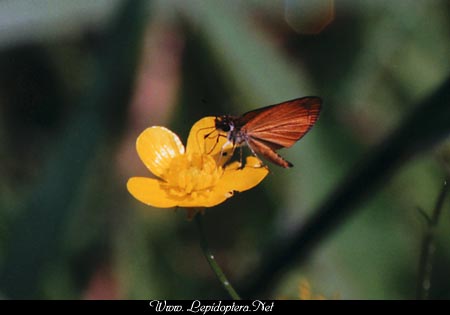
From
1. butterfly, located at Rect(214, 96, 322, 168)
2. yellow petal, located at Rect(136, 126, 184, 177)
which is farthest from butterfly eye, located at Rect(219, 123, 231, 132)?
yellow petal, located at Rect(136, 126, 184, 177)

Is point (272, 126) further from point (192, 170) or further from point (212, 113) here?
point (212, 113)

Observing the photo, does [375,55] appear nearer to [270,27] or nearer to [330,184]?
[270,27]

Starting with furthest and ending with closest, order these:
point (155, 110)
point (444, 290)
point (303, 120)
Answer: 1. point (155, 110)
2. point (444, 290)
3. point (303, 120)

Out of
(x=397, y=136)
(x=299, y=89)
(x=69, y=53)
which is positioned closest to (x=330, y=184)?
(x=299, y=89)

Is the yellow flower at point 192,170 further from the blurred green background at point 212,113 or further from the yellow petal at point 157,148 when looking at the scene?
the blurred green background at point 212,113

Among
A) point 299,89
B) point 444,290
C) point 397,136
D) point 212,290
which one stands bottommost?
point 212,290

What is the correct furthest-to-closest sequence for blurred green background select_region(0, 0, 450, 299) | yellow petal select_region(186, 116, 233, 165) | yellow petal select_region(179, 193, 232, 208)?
blurred green background select_region(0, 0, 450, 299) < yellow petal select_region(186, 116, 233, 165) < yellow petal select_region(179, 193, 232, 208)

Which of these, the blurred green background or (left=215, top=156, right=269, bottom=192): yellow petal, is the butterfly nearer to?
(left=215, top=156, right=269, bottom=192): yellow petal

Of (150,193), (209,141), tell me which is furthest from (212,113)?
(150,193)
